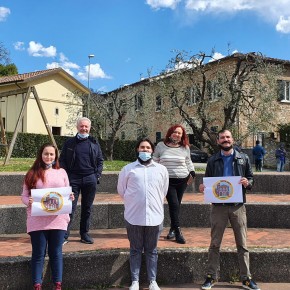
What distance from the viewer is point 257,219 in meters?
7.27

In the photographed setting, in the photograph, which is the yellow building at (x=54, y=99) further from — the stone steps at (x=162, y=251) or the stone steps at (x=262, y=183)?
the stone steps at (x=162, y=251)

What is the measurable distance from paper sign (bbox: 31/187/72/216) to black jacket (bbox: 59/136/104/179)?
1.18 metres

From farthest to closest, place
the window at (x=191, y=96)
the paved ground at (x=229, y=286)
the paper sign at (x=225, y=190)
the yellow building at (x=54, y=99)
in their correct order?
the yellow building at (x=54, y=99) < the window at (x=191, y=96) < the paved ground at (x=229, y=286) < the paper sign at (x=225, y=190)

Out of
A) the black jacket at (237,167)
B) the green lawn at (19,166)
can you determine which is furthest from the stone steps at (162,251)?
the green lawn at (19,166)

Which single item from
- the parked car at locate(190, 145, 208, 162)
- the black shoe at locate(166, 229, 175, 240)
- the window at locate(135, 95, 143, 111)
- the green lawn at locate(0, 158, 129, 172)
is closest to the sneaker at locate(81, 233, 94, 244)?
the black shoe at locate(166, 229, 175, 240)

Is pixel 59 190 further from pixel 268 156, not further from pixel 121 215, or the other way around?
pixel 268 156

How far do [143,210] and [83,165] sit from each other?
1.50m

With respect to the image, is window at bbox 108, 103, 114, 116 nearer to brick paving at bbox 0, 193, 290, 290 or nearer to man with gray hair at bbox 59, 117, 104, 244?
brick paving at bbox 0, 193, 290, 290

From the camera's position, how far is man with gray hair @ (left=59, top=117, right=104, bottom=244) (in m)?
5.75

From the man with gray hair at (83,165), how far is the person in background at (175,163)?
920 millimetres

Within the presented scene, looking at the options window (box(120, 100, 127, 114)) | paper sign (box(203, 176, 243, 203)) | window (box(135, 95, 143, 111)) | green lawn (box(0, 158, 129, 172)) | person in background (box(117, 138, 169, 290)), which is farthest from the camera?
window (box(135, 95, 143, 111))

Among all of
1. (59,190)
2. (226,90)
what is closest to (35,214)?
(59,190)

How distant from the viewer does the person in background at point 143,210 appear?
4621mm

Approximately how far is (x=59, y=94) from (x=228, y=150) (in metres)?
34.9
